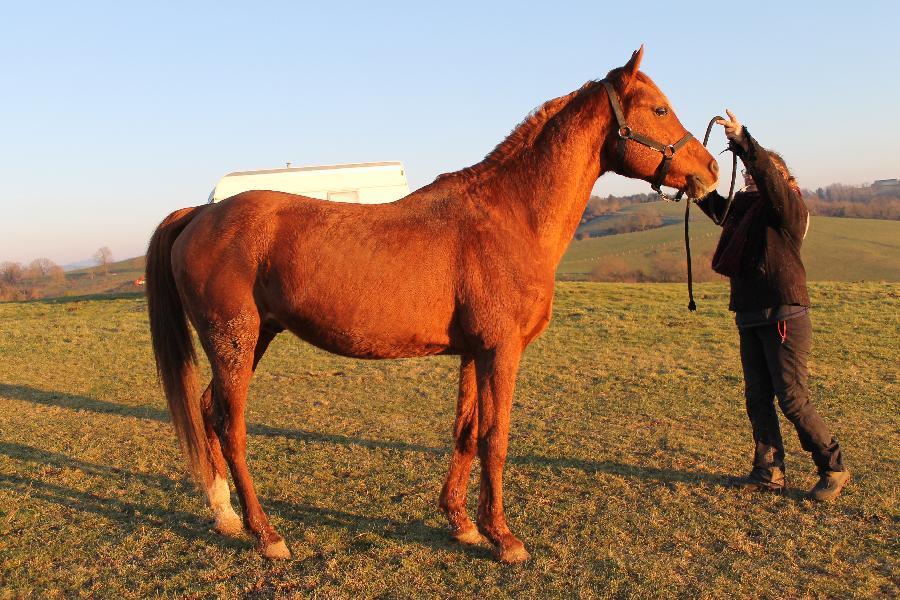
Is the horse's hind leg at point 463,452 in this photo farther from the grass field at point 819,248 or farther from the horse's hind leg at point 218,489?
the grass field at point 819,248

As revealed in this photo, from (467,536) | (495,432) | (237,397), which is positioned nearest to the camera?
(495,432)

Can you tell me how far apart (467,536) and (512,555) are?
365mm

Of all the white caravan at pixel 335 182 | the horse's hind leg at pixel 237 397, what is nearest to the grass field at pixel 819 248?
the white caravan at pixel 335 182

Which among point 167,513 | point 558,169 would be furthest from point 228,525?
point 558,169

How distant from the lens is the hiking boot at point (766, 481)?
449 cm

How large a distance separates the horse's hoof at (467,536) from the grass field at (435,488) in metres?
0.08

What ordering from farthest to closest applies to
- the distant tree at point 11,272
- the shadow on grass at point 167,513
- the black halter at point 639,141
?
the distant tree at point 11,272, the shadow on grass at point 167,513, the black halter at point 639,141

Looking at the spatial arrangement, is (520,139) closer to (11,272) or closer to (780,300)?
(780,300)

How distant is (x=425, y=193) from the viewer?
384cm

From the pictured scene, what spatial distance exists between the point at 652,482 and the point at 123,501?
156 inches

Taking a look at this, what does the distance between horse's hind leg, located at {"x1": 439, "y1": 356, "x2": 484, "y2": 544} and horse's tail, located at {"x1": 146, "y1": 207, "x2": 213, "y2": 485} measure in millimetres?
1554

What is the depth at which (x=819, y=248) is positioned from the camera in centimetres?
3247

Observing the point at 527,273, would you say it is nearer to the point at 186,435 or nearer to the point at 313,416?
the point at 186,435

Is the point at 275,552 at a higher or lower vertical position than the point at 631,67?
lower
